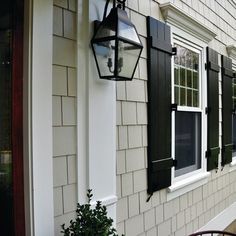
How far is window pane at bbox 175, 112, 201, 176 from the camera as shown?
3397 mm

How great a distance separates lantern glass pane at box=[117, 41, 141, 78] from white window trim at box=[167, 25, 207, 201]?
105cm

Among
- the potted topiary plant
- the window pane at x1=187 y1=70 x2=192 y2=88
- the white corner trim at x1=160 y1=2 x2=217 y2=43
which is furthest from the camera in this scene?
the window pane at x1=187 y1=70 x2=192 y2=88

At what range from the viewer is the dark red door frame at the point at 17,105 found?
1788 mm

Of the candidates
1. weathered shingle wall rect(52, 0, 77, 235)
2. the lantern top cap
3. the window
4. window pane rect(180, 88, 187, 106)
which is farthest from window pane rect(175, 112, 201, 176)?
weathered shingle wall rect(52, 0, 77, 235)

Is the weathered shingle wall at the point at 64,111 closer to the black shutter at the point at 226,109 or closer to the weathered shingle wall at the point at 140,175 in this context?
the weathered shingle wall at the point at 140,175

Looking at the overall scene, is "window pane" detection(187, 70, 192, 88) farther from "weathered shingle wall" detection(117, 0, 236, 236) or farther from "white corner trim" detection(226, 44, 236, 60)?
"white corner trim" detection(226, 44, 236, 60)

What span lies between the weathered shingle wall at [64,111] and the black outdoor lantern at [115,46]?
16 centimetres

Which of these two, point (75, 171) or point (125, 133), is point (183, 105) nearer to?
point (125, 133)

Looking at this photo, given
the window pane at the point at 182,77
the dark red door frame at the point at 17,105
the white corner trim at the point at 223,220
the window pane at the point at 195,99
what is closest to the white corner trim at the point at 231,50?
the window pane at the point at 195,99

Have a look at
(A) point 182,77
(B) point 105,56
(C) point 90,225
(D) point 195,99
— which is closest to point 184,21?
(A) point 182,77

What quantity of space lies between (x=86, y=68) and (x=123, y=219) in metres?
1.14

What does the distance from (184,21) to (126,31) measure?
1.41 meters

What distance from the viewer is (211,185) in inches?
161

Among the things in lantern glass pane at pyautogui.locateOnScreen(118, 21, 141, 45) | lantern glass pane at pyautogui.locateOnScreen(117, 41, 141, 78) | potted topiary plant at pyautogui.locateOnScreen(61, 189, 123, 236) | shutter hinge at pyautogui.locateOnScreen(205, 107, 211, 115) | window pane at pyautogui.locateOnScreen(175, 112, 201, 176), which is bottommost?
potted topiary plant at pyautogui.locateOnScreen(61, 189, 123, 236)
